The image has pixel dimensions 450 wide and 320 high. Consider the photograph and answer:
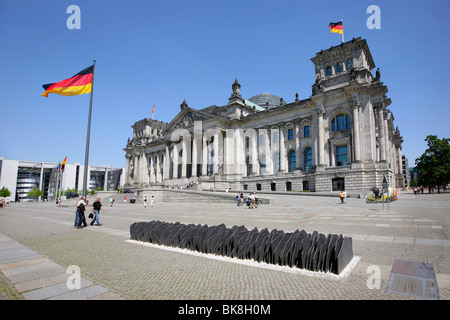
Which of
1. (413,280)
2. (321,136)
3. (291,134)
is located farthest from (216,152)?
(413,280)

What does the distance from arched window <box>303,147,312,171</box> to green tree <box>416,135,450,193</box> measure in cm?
2529

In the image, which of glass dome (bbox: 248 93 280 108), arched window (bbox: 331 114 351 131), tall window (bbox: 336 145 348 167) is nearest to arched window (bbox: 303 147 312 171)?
tall window (bbox: 336 145 348 167)

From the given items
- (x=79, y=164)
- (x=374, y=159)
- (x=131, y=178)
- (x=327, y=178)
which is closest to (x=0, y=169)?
(x=79, y=164)

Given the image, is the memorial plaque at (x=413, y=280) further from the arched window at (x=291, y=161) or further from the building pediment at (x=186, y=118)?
the building pediment at (x=186, y=118)

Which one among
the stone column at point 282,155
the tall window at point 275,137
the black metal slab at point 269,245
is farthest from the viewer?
the tall window at point 275,137

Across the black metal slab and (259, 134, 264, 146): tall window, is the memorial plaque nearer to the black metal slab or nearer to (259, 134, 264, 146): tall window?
the black metal slab

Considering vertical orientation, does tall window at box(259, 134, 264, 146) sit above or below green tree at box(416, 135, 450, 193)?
above

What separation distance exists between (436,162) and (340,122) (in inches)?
956

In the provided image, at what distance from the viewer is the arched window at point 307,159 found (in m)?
44.7

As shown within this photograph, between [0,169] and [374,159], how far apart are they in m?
141

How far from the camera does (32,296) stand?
14.4 ft

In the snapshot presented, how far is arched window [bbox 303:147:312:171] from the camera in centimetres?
4472
